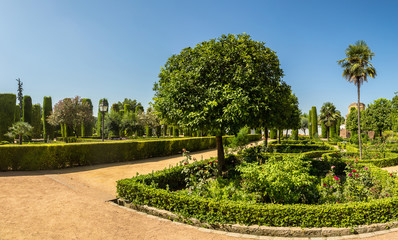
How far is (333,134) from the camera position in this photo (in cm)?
3991

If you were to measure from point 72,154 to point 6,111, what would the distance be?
18228 millimetres

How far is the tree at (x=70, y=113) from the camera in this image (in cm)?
2838

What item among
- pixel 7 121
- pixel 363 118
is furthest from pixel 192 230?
pixel 363 118

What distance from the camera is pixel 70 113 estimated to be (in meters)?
28.8

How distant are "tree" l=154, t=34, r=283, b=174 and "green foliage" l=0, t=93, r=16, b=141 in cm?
2418

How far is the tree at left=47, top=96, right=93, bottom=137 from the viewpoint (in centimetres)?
2838

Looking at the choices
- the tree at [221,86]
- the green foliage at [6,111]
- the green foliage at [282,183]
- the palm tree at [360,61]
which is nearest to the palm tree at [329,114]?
the palm tree at [360,61]

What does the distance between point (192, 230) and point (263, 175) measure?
238 centimetres

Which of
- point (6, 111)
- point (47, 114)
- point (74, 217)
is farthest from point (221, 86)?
point (47, 114)

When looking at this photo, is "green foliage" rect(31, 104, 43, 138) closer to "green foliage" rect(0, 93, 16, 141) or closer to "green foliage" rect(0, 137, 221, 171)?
"green foliage" rect(0, 93, 16, 141)

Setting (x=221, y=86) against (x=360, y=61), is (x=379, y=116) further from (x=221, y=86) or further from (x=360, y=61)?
(x=221, y=86)

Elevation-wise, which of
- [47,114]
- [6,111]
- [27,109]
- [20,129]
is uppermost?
[27,109]

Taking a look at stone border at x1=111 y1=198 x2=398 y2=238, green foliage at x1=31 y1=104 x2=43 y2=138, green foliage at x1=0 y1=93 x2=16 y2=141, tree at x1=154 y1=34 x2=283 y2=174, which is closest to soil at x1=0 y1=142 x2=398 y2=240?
stone border at x1=111 y1=198 x2=398 y2=238

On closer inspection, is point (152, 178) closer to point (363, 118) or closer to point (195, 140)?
point (195, 140)
